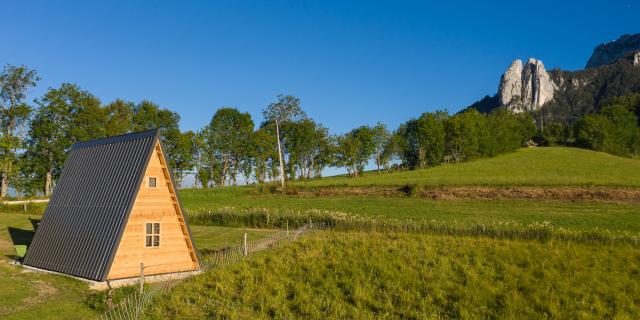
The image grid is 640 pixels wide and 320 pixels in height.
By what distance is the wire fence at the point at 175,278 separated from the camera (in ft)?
49.8

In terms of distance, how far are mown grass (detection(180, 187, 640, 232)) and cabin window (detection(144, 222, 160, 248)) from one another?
26.6 m

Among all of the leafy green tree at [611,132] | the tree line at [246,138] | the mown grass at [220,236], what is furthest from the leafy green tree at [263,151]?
the leafy green tree at [611,132]

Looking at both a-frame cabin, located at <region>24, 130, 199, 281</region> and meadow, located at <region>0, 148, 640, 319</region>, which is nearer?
meadow, located at <region>0, 148, 640, 319</region>

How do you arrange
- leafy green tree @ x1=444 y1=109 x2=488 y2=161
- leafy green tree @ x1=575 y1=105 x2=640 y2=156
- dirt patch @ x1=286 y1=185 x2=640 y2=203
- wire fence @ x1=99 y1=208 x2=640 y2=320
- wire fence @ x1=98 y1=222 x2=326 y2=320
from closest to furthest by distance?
wire fence @ x1=98 y1=222 x2=326 y2=320
wire fence @ x1=99 y1=208 x2=640 y2=320
dirt patch @ x1=286 y1=185 x2=640 y2=203
leafy green tree @ x1=444 y1=109 x2=488 y2=161
leafy green tree @ x1=575 y1=105 x2=640 y2=156

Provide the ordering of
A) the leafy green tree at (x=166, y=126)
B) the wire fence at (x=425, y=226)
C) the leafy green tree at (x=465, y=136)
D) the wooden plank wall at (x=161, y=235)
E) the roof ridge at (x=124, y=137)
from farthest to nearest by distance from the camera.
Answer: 1. the leafy green tree at (x=465, y=136)
2. the leafy green tree at (x=166, y=126)
3. the wire fence at (x=425, y=226)
4. the roof ridge at (x=124, y=137)
5. the wooden plank wall at (x=161, y=235)

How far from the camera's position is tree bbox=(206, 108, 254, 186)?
317 feet

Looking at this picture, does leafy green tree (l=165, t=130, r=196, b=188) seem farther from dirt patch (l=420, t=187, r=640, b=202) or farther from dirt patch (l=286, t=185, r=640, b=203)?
dirt patch (l=420, t=187, r=640, b=202)

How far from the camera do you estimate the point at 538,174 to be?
214 ft

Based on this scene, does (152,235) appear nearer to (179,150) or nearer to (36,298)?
(36,298)

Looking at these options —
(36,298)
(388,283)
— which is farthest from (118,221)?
(388,283)

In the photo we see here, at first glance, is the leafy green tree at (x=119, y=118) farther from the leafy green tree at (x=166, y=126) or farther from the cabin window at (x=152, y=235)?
the cabin window at (x=152, y=235)

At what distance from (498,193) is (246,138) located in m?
60.9

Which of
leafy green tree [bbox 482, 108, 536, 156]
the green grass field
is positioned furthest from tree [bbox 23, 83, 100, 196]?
leafy green tree [bbox 482, 108, 536, 156]

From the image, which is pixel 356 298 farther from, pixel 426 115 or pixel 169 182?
pixel 426 115
